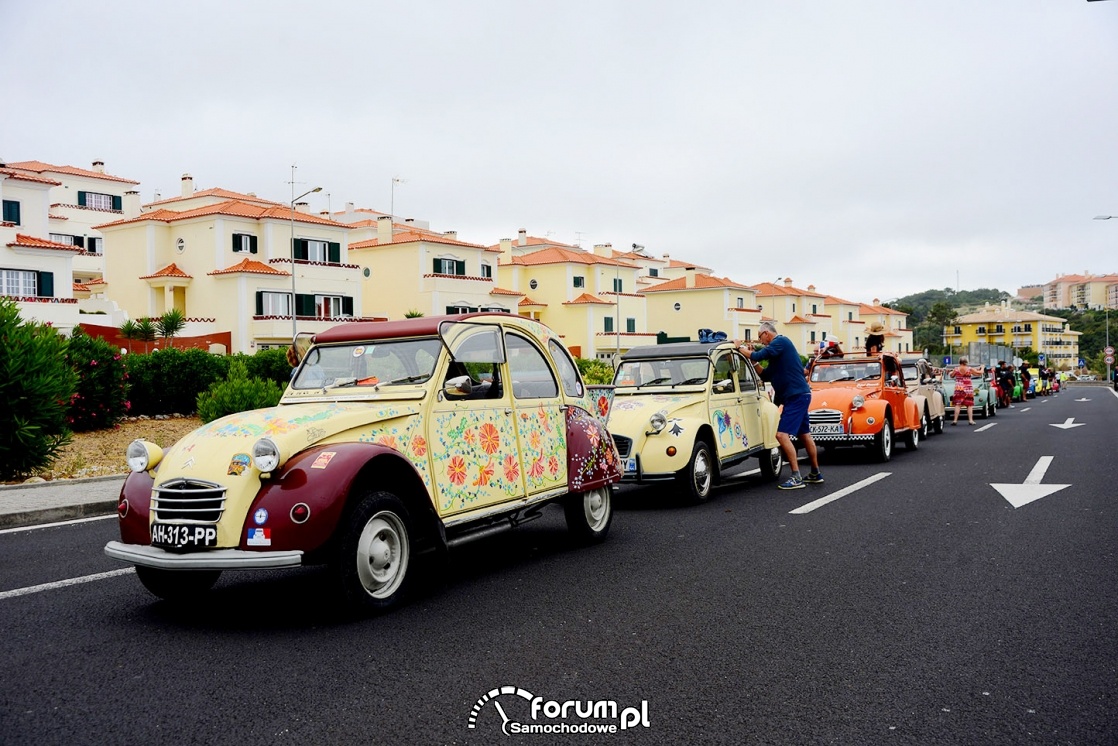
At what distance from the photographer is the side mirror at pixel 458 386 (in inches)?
260

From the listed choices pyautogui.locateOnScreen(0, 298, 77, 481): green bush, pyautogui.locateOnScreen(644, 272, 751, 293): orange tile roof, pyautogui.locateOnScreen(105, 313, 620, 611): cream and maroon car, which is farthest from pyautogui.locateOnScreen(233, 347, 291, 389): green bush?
pyautogui.locateOnScreen(644, 272, 751, 293): orange tile roof

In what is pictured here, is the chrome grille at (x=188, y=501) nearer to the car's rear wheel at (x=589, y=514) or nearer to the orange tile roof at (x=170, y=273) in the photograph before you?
the car's rear wheel at (x=589, y=514)

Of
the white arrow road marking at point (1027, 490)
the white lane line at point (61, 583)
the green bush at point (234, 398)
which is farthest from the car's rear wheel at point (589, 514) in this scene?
the green bush at point (234, 398)

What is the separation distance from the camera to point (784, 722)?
4113 mm

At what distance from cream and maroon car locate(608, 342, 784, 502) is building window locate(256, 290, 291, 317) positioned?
40960 millimetres

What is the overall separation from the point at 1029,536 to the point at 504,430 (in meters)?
4.93

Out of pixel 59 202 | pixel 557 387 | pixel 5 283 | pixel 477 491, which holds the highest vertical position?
pixel 59 202

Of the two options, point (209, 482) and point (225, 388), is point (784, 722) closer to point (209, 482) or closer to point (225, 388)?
point (209, 482)

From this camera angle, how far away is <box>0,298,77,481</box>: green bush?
12.5 m

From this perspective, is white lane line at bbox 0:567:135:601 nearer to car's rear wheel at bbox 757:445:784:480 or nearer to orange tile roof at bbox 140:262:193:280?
car's rear wheel at bbox 757:445:784:480

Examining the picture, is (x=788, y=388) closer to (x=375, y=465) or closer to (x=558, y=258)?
(x=375, y=465)

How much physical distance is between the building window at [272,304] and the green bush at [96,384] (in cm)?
3107

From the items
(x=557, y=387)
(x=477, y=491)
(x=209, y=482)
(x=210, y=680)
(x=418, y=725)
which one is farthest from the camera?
(x=557, y=387)

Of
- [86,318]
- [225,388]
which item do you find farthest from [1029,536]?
[86,318]
